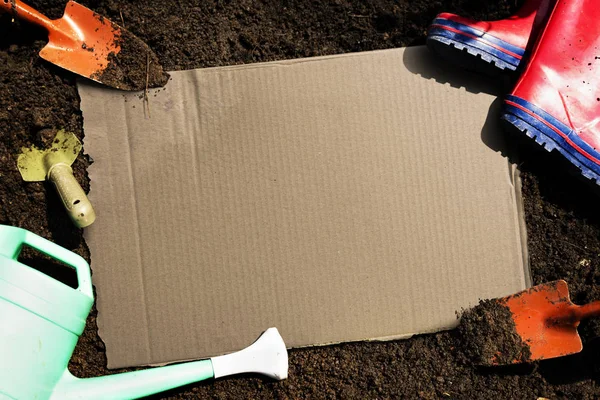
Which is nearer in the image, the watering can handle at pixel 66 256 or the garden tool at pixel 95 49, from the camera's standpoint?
the watering can handle at pixel 66 256

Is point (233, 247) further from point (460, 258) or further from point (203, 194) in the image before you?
point (460, 258)

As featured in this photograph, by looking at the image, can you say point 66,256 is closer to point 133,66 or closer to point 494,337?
point 133,66

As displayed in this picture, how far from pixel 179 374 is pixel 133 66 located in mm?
659

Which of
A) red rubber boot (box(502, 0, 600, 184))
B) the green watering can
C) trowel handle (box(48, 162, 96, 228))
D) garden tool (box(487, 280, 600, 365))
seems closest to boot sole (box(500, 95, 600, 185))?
red rubber boot (box(502, 0, 600, 184))

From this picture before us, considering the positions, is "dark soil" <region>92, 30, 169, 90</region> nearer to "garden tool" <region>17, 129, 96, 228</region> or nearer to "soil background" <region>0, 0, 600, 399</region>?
"soil background" <region>0, 0, 600, 399</region>

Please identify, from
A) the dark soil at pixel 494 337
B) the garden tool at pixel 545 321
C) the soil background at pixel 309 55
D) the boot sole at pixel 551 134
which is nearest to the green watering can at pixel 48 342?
the soil background at pixel 309 55

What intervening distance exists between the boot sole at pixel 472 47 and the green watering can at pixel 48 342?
79 centimetres

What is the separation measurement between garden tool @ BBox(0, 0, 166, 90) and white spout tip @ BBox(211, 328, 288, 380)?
61cm

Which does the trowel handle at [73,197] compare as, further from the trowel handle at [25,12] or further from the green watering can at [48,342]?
the trowel handle at [25,12]

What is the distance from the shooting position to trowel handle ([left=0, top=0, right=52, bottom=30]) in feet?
3.45

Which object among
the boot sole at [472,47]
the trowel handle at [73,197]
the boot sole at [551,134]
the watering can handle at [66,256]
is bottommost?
the watering can handle at [66,256]

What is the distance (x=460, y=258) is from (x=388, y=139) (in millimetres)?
305

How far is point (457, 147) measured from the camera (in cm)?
112

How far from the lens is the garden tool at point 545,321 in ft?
3.56
